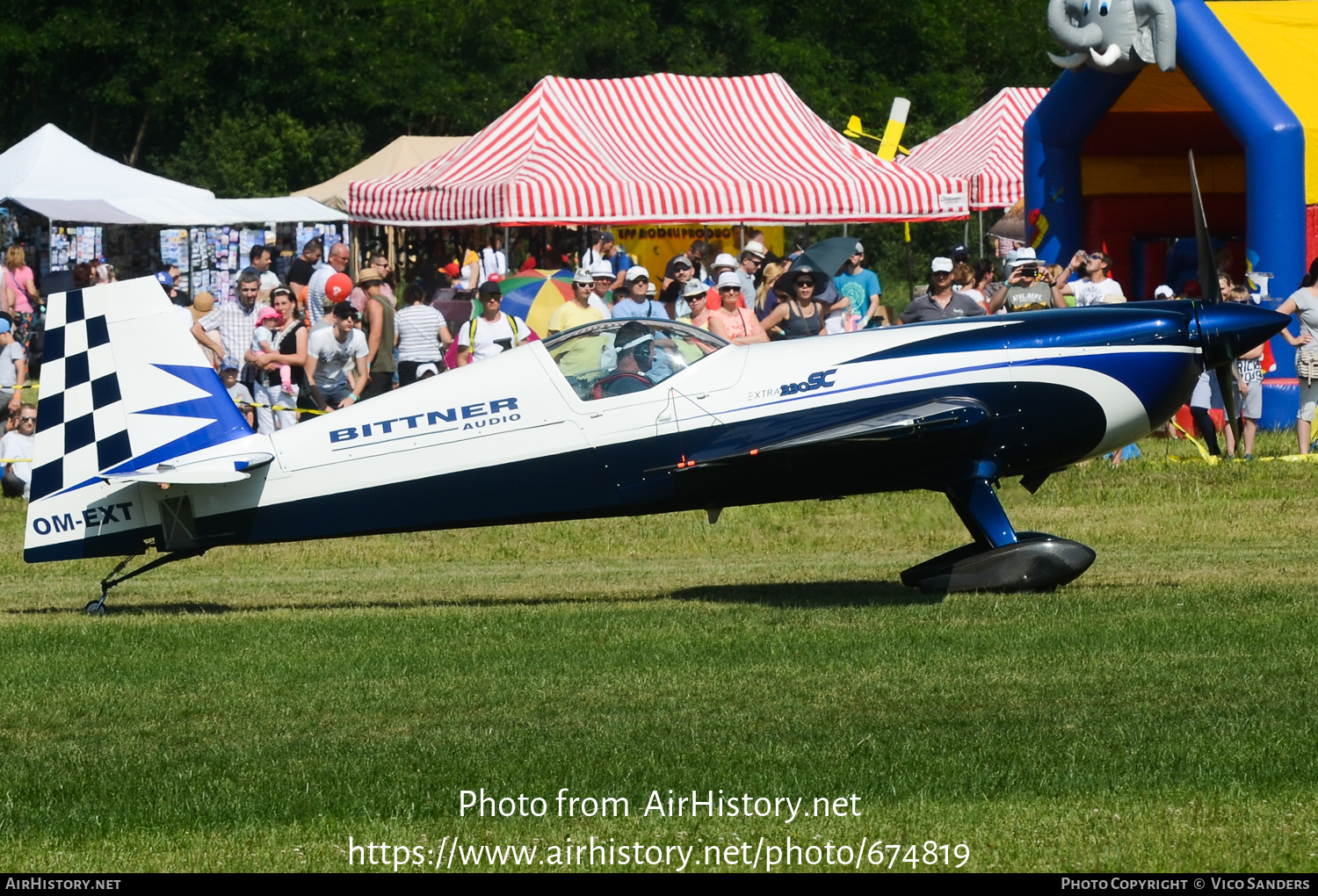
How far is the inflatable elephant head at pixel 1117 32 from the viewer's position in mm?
17516

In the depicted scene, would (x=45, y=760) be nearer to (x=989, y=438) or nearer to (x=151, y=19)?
(x=989, y=438)

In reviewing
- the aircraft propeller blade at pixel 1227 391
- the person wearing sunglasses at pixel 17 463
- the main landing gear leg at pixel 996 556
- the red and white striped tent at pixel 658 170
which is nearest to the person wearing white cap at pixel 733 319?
the aircraft propeller blade at pixel 1227 391

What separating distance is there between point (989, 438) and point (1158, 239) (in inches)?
531

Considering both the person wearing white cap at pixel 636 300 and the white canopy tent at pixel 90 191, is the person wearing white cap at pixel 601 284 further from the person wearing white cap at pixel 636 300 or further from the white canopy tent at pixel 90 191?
the white canopy tent at pixel 90 191

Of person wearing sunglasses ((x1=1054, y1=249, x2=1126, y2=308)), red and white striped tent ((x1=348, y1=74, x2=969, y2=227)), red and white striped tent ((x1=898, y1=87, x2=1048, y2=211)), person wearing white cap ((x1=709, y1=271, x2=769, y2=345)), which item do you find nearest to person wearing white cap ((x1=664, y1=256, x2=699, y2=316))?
red and white striped tent ((x1=348, y1=74, x2=969, y2=227))

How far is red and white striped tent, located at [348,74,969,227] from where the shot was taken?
2069cm

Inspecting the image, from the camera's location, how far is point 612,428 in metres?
9.72

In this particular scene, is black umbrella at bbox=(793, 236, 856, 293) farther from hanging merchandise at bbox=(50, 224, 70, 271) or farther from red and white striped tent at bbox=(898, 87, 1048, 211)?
hanging merchandise at bbox=(50, 224, 70, 271)

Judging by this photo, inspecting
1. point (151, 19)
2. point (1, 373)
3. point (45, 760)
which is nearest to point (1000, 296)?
point (1, 373)

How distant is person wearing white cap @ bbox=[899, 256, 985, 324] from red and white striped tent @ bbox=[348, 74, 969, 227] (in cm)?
552

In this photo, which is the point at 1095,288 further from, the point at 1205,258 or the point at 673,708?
the point at 673,708

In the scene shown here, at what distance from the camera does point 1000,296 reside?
56.1 ft

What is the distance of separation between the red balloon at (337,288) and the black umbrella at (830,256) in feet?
16.4

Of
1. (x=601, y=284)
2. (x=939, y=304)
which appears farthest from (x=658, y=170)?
(x=939, y=304)
